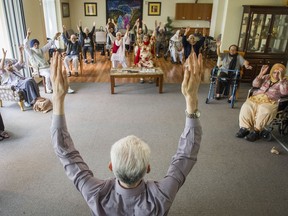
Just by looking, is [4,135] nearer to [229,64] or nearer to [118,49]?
[118,49]

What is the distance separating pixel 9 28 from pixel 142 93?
2.94m

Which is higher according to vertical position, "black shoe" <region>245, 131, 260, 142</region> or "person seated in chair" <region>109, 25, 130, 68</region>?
"person seated in chair" <region>109, 25, 130, 68</region>

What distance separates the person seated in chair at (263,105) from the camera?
332 cm

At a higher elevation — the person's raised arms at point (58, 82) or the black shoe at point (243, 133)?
the person's raised arms at point (58, 82)

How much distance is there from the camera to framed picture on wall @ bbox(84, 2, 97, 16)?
995 cm

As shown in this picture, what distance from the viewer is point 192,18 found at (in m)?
9.94

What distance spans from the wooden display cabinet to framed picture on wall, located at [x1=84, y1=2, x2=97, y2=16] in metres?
6.55

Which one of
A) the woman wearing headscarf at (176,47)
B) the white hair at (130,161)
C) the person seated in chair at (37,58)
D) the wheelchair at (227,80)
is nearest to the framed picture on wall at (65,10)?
the woman wearing headscarf at (176,47)

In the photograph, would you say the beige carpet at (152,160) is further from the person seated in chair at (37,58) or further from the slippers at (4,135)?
the person seated in chair at (37,58)

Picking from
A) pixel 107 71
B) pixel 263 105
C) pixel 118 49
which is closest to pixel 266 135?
pixel 263 105

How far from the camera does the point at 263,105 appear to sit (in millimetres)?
3361

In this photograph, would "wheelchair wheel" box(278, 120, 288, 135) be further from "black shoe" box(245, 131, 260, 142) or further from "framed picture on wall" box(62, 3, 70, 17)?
"framed picture on wall" box(62, 3, 70, 17)

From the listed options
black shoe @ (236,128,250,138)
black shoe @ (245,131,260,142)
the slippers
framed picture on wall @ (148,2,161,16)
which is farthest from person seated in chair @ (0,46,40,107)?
framed picture on wall @ (148,2,161,16)

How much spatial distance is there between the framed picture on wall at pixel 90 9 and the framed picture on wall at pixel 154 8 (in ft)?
7.48
